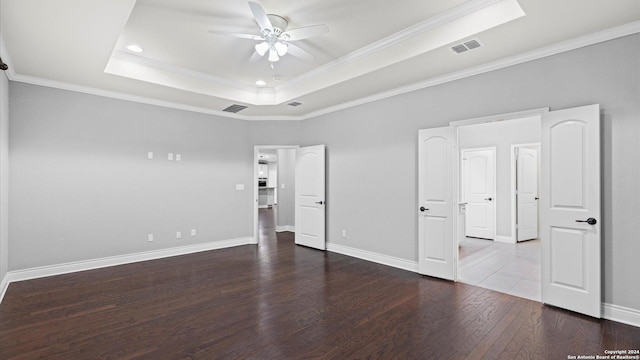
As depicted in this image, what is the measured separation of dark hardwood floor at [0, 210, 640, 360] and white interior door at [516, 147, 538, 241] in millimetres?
4094

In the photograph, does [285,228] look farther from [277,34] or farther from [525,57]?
[525,57]

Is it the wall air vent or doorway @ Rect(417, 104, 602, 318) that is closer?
doorway @ Rect(417, 104, 602, 318)

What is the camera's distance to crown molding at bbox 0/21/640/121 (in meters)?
2.96

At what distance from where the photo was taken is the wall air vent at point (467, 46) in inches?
124

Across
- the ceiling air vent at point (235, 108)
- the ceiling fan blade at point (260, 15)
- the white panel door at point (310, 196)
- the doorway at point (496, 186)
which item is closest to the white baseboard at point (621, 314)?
the doorway at point (496, 186)

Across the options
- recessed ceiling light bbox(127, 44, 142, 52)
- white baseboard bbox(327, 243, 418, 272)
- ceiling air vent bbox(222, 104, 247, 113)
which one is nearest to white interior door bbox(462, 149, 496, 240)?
white baseboard bbox(327, 243, 418, 272)

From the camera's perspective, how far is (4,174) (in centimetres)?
369

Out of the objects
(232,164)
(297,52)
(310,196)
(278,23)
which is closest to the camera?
(278,23)

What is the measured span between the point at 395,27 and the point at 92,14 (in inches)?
117

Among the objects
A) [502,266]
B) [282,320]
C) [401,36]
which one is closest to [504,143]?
[502,266]

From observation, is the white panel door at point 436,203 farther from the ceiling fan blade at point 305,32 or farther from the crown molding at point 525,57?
the ceiling fan blade at point 305,32

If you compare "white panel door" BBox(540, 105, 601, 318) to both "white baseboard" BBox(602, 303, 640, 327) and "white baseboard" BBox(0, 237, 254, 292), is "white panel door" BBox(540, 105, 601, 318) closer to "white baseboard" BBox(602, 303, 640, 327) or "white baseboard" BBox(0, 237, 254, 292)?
"white baseboard" BBox(602, 303, 640, 327)

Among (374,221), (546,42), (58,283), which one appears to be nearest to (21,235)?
(58,283)

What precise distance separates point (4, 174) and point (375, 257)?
5192mm
